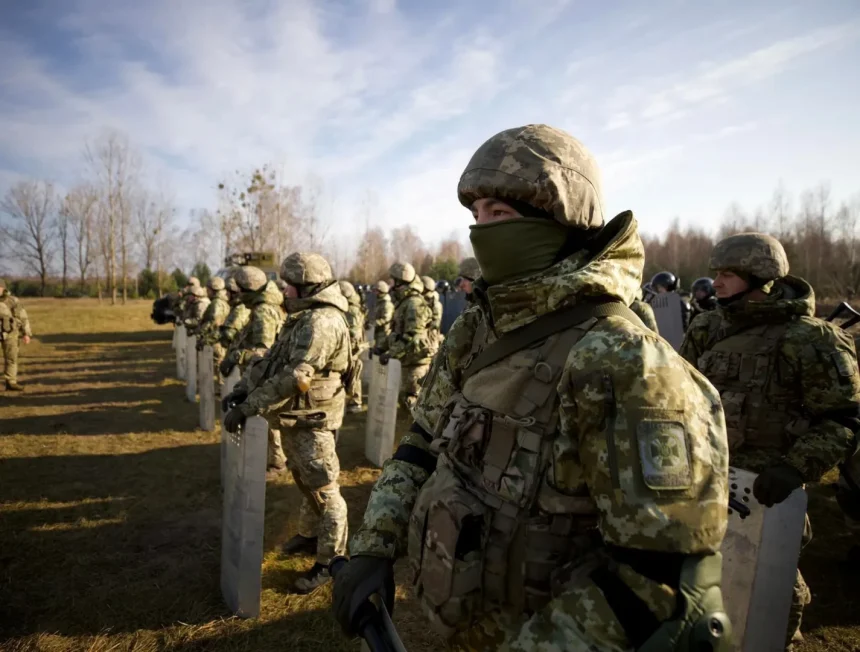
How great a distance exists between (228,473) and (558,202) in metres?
3.29

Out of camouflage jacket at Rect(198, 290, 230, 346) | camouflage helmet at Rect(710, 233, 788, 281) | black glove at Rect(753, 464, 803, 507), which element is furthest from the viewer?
camouflage jacket at Rect(198, 290, 230, 346)

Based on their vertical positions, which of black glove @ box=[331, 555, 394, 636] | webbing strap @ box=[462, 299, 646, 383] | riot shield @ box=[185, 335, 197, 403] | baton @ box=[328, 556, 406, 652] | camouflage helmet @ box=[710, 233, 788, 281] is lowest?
riot shield @ box=[185, 335, 197, 403]

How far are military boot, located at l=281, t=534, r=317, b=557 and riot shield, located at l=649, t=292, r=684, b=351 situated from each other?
736 cm

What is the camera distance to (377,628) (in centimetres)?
167

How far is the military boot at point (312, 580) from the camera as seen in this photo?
4.18 meters

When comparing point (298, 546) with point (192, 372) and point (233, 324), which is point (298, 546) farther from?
point (192, 372)

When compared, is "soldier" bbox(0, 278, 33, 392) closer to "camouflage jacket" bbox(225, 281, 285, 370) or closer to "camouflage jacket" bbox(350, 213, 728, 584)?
"camouflage jacket" bbox(225, 281, 285, 370)

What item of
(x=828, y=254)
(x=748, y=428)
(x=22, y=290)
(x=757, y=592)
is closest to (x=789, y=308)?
(x=748, y=428)

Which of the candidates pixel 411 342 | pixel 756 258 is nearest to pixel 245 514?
pixel 756 258

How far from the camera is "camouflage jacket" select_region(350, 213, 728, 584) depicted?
1.18 metres

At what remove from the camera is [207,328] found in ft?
36.7

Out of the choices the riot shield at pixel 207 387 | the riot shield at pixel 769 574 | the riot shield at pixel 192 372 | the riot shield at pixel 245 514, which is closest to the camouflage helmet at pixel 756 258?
the riot shield at pixel 769 574

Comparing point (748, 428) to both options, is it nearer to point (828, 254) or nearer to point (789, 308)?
point (789, 308)

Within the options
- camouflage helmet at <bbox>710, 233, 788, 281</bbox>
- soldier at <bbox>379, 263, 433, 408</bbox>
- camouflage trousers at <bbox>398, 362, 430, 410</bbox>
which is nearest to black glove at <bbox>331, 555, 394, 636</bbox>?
camouflage helmet at <bbox>710, 233, 788, 281</bbox>
